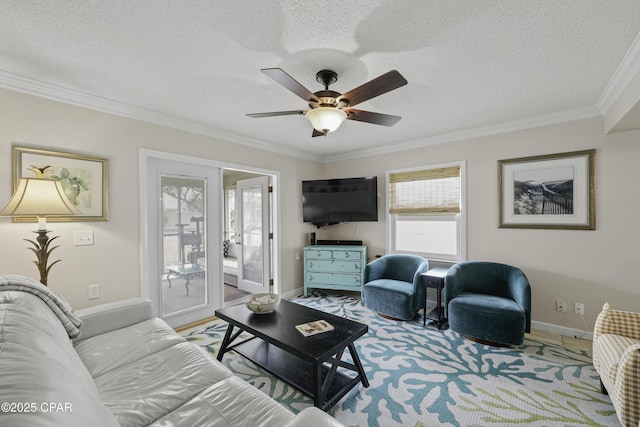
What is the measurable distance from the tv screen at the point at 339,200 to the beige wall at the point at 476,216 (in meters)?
1.27

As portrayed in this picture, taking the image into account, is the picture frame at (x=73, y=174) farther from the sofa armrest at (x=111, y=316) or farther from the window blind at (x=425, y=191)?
the window blind at (x=425, y=191)

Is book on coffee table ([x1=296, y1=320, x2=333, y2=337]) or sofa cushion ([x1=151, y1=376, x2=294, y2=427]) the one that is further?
book on coffee table ([x1=296, y1=320, x2=333, y2=337])

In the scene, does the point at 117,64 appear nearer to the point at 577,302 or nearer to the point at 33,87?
the point at 33,87

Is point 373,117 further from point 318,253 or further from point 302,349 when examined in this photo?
point 318,253

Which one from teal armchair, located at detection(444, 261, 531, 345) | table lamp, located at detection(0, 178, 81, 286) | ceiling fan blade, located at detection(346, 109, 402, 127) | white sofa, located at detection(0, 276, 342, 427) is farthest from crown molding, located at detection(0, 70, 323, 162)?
teal armchair, located at detection(444, 261, 531, 345)

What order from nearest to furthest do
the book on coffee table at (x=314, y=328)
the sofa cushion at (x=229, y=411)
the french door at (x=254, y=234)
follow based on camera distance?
the sofa cushion at (x=229, y=411) → the book on coffee table at (x=314, y=328) → the french door at (x=254, y=234)

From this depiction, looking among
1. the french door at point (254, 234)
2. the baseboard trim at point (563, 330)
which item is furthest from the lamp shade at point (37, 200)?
the baseboard trim at point (563, 330)

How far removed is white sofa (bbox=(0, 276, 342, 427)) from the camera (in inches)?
28.6

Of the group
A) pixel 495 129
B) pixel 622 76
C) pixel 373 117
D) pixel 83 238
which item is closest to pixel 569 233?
pixel 495 129

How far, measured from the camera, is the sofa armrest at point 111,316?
1914 mm

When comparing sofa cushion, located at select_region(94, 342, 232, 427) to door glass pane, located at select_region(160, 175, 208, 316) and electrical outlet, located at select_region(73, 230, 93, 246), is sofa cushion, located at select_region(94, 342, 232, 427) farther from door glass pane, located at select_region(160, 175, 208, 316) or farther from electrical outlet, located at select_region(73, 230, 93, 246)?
door glass pane, located at select_region(160, 175, 208, 316)

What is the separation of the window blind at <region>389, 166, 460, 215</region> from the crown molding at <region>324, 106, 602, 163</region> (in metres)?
0.40

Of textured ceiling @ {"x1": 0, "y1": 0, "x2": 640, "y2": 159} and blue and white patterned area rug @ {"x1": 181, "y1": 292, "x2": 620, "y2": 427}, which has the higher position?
textured ceiling @ {"x1": 0, "y1": 0, "x2": 640, "y2": 159}

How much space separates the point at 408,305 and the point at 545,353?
1305mm
